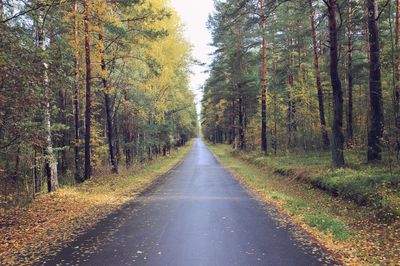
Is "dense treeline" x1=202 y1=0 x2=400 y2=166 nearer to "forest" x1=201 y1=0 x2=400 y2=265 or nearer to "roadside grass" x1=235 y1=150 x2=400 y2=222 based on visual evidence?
"forest" x1=201 y1=0 x2=400 y2=265

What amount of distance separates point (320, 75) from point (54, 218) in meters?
19.4

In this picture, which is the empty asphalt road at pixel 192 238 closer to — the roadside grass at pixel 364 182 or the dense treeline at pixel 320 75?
the roadside grass at pixel 364 182

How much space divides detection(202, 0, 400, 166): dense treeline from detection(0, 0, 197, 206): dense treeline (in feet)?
15.3

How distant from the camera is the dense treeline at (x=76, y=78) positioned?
791 centimetres

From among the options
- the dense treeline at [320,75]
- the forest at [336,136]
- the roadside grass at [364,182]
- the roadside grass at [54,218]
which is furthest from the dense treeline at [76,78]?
the roadside grass at [364,182]

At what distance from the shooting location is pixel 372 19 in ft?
→ 43.7

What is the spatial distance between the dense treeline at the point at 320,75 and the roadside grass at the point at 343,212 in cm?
131

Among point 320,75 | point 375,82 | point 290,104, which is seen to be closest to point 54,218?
point 375,82

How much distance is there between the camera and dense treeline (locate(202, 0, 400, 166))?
43.9 feet

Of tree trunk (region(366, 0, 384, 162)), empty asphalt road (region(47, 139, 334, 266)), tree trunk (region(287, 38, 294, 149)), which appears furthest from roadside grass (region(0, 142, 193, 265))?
tree trunk (region(287, 38, 294, 149))

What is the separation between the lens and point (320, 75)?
23359mm

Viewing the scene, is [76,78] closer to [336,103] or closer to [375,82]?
[336,103]

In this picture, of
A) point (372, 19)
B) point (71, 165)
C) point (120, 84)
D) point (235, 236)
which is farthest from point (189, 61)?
point (235, 236)

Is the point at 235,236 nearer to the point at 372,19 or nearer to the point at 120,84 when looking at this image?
the point at 372,19
